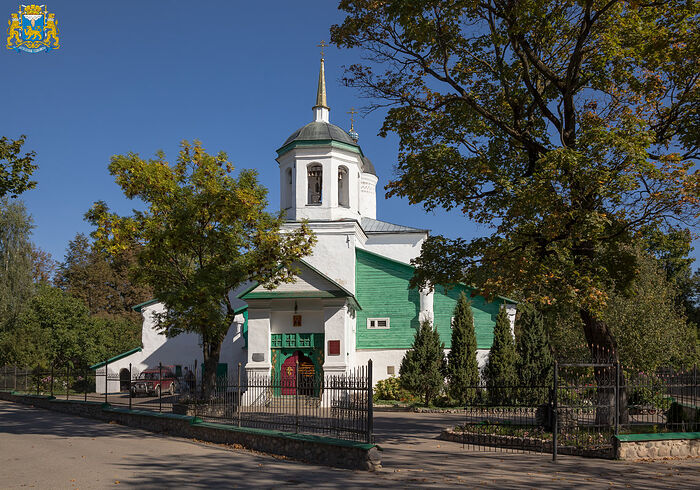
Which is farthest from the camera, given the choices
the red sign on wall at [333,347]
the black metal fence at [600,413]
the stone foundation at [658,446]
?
the red sign on wall at [333,347]

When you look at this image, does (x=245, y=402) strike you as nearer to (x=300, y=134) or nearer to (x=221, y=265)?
(x=221, y=265)

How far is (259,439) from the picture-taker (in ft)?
46.0

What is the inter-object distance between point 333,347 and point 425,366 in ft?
15.0

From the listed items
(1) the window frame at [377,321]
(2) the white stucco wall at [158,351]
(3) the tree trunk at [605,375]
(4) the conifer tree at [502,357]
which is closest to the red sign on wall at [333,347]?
(1) the window frame at [377,321]

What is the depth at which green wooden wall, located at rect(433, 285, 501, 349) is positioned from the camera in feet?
96.2

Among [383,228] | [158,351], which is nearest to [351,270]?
[383,228]

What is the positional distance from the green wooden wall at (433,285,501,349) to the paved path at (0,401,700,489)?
546 inches

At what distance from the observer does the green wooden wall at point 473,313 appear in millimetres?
29312

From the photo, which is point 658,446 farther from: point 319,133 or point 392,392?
point 319,133

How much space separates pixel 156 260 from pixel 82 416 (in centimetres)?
841

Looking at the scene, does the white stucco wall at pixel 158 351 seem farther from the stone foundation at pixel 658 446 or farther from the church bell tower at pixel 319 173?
the stone foundation at pixel 658 446

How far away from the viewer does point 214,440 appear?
15594 mm

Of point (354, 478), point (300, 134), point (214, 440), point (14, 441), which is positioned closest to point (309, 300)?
point (300, 134)

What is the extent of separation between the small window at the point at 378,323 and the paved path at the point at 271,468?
13.5m
